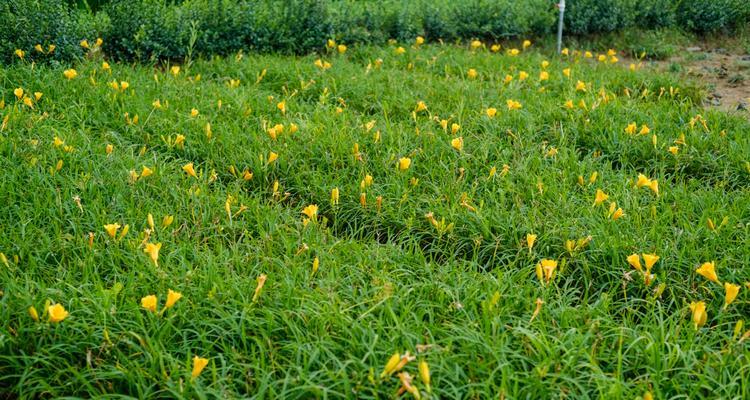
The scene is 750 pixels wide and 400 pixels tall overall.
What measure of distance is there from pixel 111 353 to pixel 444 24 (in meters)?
5.29

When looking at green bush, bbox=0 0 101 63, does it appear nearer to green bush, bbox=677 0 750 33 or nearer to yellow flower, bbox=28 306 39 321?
yellow flower, bbox=28 306 39 321

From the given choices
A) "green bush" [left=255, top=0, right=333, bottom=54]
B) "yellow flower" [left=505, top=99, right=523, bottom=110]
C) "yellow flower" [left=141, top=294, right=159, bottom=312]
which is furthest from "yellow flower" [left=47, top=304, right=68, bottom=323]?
"green bush" [left=255, top=0, right=333, bottom=54]

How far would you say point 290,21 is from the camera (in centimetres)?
645

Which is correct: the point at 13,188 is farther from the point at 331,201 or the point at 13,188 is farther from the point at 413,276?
the point at 413,276

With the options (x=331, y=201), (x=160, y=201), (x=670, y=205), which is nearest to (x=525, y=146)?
(x=670, y=205)

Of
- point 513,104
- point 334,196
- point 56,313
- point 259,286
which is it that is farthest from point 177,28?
point 56,313

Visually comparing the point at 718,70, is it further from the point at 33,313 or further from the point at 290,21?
the point at 33,313

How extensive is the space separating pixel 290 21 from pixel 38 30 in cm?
200

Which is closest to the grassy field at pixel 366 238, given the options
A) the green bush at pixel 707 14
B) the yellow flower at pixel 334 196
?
the yellow flower at pixel 334 196

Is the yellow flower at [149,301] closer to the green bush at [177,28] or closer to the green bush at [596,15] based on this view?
the green bush at [177,28]

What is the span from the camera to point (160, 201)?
3496 mm

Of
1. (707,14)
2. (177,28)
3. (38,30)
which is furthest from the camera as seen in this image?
(707,14)

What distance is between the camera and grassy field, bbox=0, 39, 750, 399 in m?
2.31

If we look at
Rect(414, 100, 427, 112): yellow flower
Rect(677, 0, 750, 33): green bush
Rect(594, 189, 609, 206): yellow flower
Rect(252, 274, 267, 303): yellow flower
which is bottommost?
Rect(677, 0, 750, 33): green bush
